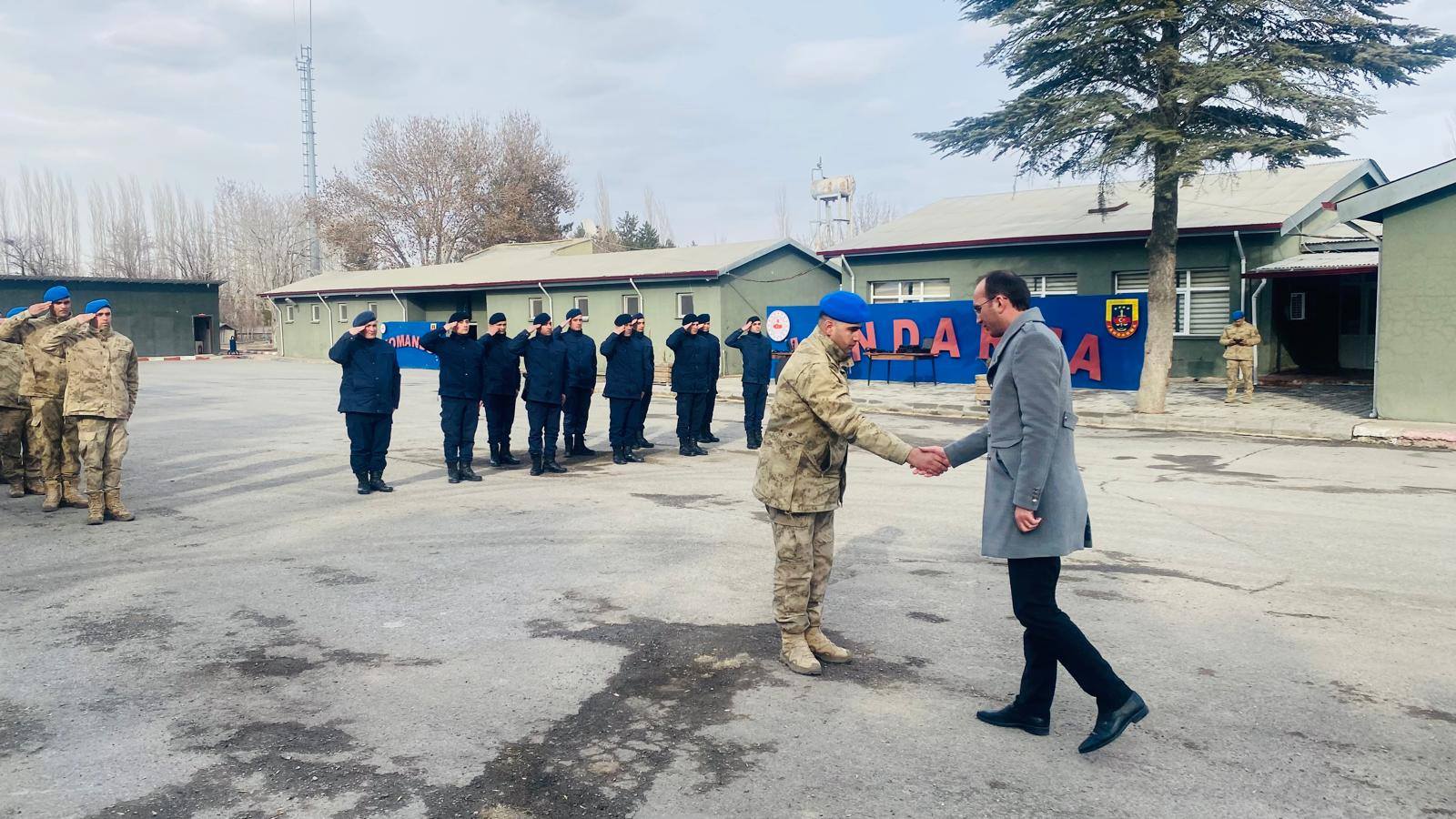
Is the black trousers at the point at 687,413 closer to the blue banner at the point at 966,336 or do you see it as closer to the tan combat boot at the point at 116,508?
the tan combat boot at the point at 116,508

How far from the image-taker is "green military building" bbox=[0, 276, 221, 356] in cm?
4088

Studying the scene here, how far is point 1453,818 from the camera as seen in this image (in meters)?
3.45

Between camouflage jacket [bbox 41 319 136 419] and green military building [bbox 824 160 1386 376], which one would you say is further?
green military building [bbox 824 160 1386 376]

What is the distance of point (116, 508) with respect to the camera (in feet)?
28.8

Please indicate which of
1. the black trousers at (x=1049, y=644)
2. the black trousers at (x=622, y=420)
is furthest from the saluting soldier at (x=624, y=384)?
the black trousers at (x=1049, y=644)

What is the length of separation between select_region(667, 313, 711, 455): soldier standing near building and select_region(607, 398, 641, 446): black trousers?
2.46 feet

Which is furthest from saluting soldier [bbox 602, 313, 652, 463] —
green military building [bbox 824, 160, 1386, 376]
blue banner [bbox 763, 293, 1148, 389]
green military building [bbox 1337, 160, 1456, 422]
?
green military building [bbox 824, 160, 1386, 376]

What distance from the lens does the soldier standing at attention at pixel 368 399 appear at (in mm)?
9984

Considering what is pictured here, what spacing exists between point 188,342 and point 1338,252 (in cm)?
4405

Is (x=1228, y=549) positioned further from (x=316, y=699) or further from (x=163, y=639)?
(x=163, y=639)

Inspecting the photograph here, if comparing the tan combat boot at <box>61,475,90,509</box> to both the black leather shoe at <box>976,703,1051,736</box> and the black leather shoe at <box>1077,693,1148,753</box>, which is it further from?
the black leather shoe at <box>1077,693,1148,753</box>

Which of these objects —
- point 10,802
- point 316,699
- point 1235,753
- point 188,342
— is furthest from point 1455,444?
point 188,342

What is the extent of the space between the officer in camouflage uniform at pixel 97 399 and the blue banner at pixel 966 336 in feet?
47.9

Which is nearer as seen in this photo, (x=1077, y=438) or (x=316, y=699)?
(x=316, y=699)
